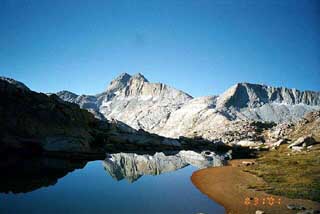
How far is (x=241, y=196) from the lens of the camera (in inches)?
→ 1287

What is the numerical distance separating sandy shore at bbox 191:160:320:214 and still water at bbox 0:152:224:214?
1509 millimetres

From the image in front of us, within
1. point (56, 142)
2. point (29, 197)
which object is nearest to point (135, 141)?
point (56, 142)

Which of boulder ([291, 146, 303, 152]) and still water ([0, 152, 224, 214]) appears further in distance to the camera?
boulder ([291, 146, 303, 152])

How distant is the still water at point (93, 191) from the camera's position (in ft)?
87.2

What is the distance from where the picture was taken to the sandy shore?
1077 inches

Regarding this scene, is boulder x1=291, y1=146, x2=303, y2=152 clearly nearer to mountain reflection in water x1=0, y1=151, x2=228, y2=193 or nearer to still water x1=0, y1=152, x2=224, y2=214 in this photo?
still water x1=0, y1=152, x2=224, y2=214
